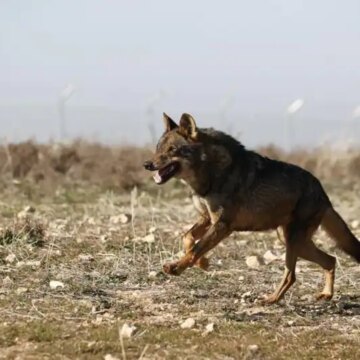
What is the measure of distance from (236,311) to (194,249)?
71cm

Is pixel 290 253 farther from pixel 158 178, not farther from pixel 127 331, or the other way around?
pixel 127 331

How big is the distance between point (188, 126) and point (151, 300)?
73.1 inches

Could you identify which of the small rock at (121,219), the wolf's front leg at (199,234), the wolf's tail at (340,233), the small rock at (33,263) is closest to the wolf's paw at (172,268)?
the wolf's front leg at (199,234)

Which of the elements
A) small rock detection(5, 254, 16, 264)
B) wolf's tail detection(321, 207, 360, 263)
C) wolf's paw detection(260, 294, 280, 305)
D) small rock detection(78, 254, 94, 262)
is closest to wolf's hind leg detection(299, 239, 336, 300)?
wolf's tail detection(321, 207, 360, 263)

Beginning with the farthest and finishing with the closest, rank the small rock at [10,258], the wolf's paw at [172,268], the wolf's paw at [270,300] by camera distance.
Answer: the small rock at [10,258] → the wolf's paw at [270,300] → the wolf's paw at [172,268]

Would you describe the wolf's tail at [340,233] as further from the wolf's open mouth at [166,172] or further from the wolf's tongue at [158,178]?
the wolf's tongue at [158,178]

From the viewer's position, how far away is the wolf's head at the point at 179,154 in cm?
882

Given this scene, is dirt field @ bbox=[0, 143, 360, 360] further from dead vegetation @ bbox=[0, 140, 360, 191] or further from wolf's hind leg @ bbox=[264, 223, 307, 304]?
dead vegetation @ bbox=[0, 140, 360, 191]

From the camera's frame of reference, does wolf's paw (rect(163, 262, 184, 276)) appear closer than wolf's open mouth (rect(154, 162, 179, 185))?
Yes

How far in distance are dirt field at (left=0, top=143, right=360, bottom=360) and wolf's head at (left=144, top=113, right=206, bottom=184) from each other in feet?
3.80

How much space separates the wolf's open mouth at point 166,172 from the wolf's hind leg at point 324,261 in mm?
1529

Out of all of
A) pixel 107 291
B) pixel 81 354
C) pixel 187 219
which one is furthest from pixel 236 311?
pixel 187 219

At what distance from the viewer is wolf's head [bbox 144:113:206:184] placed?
28.9 feet

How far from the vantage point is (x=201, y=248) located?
8414 mm
